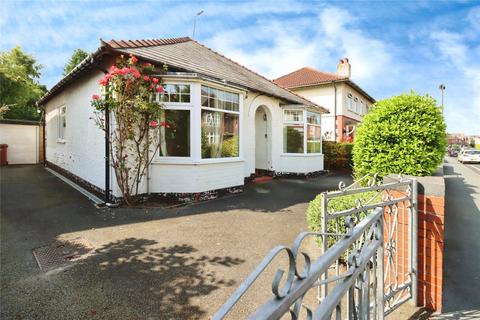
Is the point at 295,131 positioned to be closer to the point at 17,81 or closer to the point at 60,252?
the point at 60,252

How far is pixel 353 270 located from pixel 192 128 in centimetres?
687

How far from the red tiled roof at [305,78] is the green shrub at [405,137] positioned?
17435 millimetres

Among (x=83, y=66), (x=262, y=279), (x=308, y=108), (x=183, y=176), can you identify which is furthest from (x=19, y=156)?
(x=262, y=279)

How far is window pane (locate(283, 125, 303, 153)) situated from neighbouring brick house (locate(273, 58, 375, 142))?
32.1ft

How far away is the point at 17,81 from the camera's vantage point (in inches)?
811

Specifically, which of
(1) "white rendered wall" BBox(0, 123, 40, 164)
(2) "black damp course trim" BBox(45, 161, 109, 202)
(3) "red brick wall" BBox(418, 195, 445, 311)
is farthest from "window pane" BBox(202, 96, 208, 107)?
(1) "white rendered wall" BBox(0, 123, 40, 164)

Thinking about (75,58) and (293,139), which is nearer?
(293,139)

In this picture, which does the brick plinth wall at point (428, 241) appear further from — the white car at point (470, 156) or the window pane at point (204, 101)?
the white car at point (470, 156)

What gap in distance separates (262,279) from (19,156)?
69.0 ft

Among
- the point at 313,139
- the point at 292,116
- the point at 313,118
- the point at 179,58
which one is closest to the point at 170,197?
the point at 179,58

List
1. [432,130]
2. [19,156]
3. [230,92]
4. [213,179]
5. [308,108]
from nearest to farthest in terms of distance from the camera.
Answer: [432,130] < [213,179] < [230,92] < [308,108] < [19,156]

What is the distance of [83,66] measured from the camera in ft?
26.6

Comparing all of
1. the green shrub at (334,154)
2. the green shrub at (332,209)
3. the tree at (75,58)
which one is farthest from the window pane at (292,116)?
the tree at (75,58)

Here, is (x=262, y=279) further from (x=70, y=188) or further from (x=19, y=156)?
(x=19, y=156)
